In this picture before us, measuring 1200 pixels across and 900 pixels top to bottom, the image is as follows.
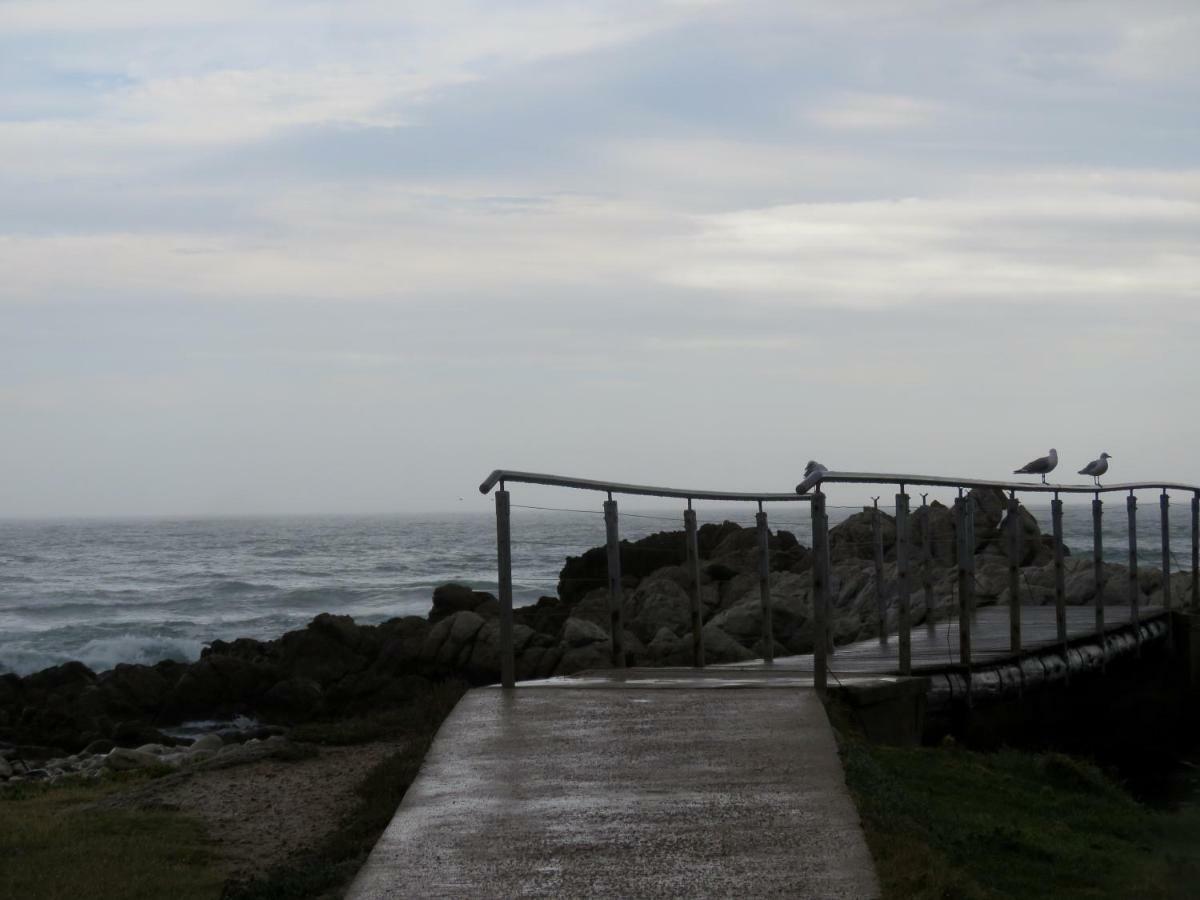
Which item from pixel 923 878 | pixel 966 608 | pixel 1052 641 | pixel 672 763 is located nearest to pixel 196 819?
pixel 672 763

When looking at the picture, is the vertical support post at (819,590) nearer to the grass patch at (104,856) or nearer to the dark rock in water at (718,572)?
the grass patch at (104,856)

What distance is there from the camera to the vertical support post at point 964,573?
10.5 meters

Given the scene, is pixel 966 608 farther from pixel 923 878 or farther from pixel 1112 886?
pixel 923 878

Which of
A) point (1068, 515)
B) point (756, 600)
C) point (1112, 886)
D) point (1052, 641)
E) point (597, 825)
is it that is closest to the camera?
point (597, 825)

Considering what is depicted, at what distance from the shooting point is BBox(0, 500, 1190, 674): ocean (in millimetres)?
33781

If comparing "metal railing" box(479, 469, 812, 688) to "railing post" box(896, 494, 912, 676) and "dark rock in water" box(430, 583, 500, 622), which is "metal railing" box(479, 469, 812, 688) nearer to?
"railing post" box(896, 494, 912, 676)

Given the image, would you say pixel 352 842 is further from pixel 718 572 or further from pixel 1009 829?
pixel 718 572

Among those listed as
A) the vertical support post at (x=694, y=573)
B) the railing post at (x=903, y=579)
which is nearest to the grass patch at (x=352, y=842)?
the vertical support post at (x=694, y=573)

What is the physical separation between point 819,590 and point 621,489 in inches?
60.1

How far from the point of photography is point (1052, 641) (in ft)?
41.7

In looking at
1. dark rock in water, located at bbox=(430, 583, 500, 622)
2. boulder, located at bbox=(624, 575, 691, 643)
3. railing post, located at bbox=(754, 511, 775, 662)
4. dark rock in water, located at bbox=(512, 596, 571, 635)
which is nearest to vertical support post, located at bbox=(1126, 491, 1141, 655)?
railing post, located at bbox=(754, 511, 775, 662)

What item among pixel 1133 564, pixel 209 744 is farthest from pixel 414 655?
pixel 1133 564

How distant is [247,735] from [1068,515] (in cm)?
6214

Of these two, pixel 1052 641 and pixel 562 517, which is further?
pixel 562 517
